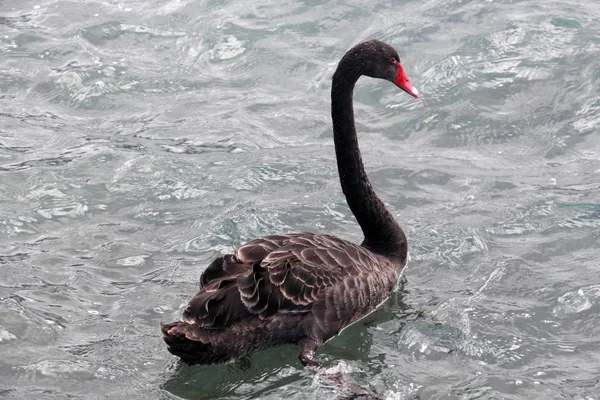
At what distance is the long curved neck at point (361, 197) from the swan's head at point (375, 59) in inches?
8.4

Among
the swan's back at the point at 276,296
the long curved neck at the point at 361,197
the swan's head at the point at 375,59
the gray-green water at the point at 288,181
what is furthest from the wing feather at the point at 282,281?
the swan's head at the point at 375,59

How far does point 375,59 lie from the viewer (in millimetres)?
6801

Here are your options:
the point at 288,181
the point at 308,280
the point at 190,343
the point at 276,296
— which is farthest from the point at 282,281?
the point at 288,181

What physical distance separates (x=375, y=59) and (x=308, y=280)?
5.67 feet

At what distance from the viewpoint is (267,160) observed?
29.0ft

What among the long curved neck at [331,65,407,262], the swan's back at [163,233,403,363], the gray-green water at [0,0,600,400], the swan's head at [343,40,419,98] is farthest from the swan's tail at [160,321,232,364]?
the swan's head at [343,40,419,98]

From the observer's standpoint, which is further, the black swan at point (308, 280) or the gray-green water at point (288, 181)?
the gray-green water at point (288, 181)

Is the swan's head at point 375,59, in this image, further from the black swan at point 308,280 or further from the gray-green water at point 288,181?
the gray-green water at point 288,181

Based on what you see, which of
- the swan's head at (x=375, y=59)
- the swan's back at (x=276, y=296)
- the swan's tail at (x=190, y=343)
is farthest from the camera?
the swan's head at (x=375, y=59)

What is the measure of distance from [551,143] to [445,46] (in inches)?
87.1

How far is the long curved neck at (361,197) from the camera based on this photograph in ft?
22.5

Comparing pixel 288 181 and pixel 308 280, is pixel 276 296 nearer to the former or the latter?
pixel 308 280

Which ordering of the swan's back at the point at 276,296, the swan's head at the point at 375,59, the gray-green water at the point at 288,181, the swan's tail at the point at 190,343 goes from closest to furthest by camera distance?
the swan's tail at the point at 190,343 < the swan's back at the point at 276,296 < the gray-green water at the point at 288,181 < the swan's head at the point at 375,59

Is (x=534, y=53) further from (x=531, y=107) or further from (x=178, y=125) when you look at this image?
(x=178, y=125)
